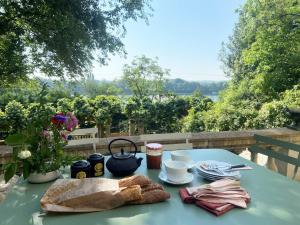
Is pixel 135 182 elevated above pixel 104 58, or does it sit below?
below

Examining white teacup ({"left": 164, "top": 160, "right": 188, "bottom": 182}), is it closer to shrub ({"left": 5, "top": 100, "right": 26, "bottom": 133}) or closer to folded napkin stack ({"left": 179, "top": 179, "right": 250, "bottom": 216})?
folded napkin stack ({"left": 179, "top": 179, "right": 250, "bottom": 216})

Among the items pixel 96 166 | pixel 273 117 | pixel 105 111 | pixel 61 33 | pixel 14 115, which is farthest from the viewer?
pixel 105 111

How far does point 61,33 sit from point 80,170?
3.48 metres

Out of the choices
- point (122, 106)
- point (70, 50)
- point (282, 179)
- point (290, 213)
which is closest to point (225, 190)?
point (290, 213)

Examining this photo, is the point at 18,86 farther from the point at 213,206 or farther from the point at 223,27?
the point at 223,27

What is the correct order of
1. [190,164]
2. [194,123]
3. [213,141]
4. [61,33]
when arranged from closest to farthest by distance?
[190,164] → [213,141] → [61,33] → [194,123]

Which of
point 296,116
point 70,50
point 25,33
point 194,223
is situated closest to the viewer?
point 194,223

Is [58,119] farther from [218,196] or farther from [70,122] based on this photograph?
[218,196]

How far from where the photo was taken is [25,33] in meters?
4.89

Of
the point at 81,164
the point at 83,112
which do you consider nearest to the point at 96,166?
the point at 81,164

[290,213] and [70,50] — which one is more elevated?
[70,50]

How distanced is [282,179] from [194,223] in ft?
2.38

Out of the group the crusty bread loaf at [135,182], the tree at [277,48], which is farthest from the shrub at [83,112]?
the crusty bread loaf at [135,182]

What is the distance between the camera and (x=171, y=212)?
3.70ft
